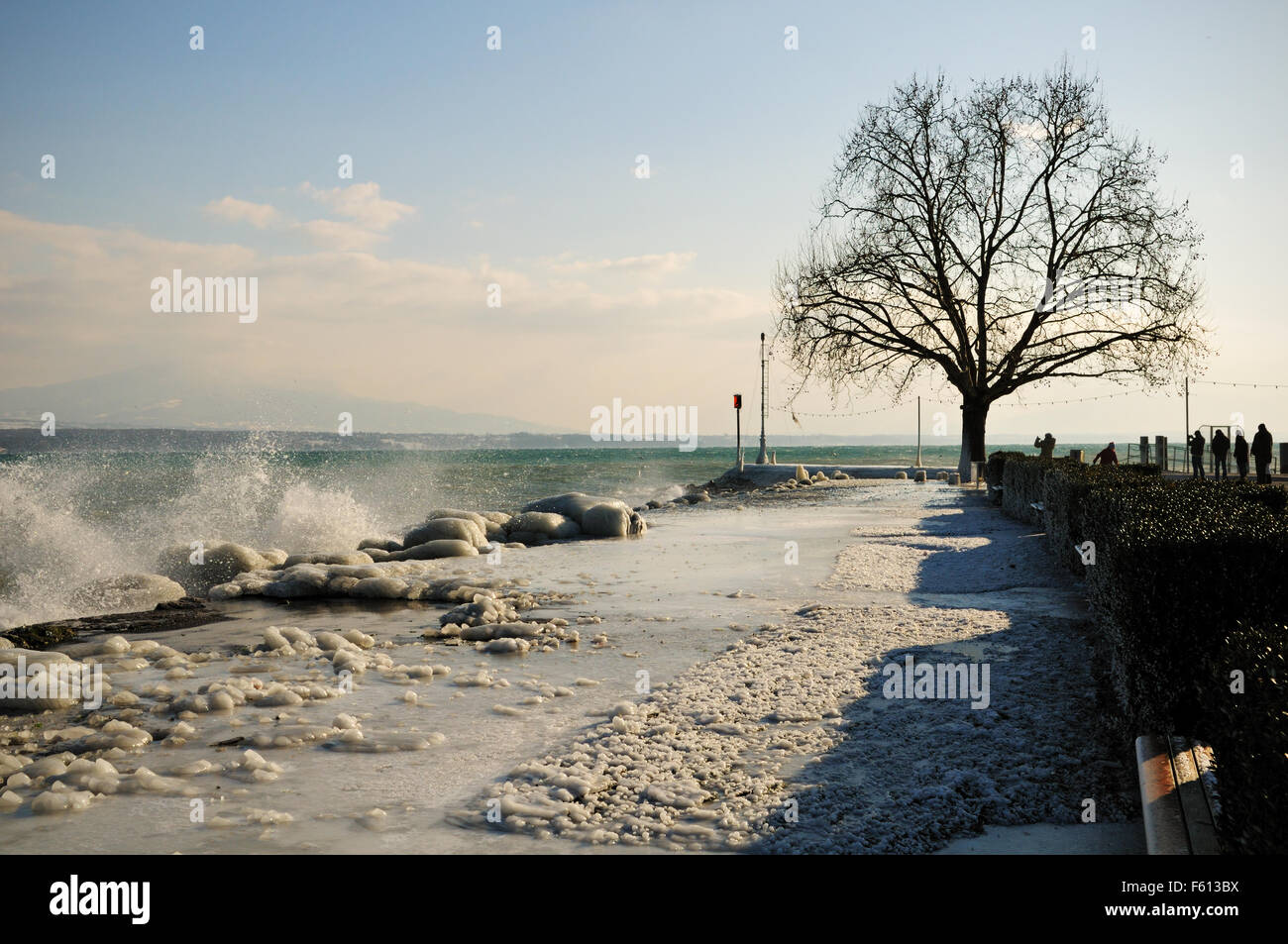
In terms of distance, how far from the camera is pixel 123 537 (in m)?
17.9

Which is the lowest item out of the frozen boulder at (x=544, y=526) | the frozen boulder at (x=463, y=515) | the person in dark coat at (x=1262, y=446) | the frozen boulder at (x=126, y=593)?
the frozen boulder at (x=126, y=593)

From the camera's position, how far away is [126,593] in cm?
1160

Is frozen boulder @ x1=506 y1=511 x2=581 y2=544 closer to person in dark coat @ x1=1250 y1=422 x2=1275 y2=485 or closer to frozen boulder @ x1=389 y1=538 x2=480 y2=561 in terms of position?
frozen boulder @ x1=389 y1=538 x2=480 y2=561

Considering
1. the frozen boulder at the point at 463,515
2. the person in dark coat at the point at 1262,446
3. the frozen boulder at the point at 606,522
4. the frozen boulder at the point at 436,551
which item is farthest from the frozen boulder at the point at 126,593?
the person in dark coat at the point at 1262,446

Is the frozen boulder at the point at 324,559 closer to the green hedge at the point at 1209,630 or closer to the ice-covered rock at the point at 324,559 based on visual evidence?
the ice-covered rock at the point at 324,559

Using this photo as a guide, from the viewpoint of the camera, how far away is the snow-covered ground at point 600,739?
402cm

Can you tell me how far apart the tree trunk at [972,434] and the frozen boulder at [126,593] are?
25.9 meters

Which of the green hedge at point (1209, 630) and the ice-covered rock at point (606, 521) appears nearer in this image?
the green hedge at point (1209, 630)

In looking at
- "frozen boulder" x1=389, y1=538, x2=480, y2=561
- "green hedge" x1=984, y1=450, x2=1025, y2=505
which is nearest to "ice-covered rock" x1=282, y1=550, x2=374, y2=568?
"frozen boulder" x1=389, y1=538, x2=480, y2=561

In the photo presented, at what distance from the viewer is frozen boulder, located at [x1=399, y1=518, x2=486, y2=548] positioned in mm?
16781

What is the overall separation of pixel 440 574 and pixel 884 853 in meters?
9.98

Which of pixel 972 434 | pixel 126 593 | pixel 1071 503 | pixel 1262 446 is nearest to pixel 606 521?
pixel 126 593
